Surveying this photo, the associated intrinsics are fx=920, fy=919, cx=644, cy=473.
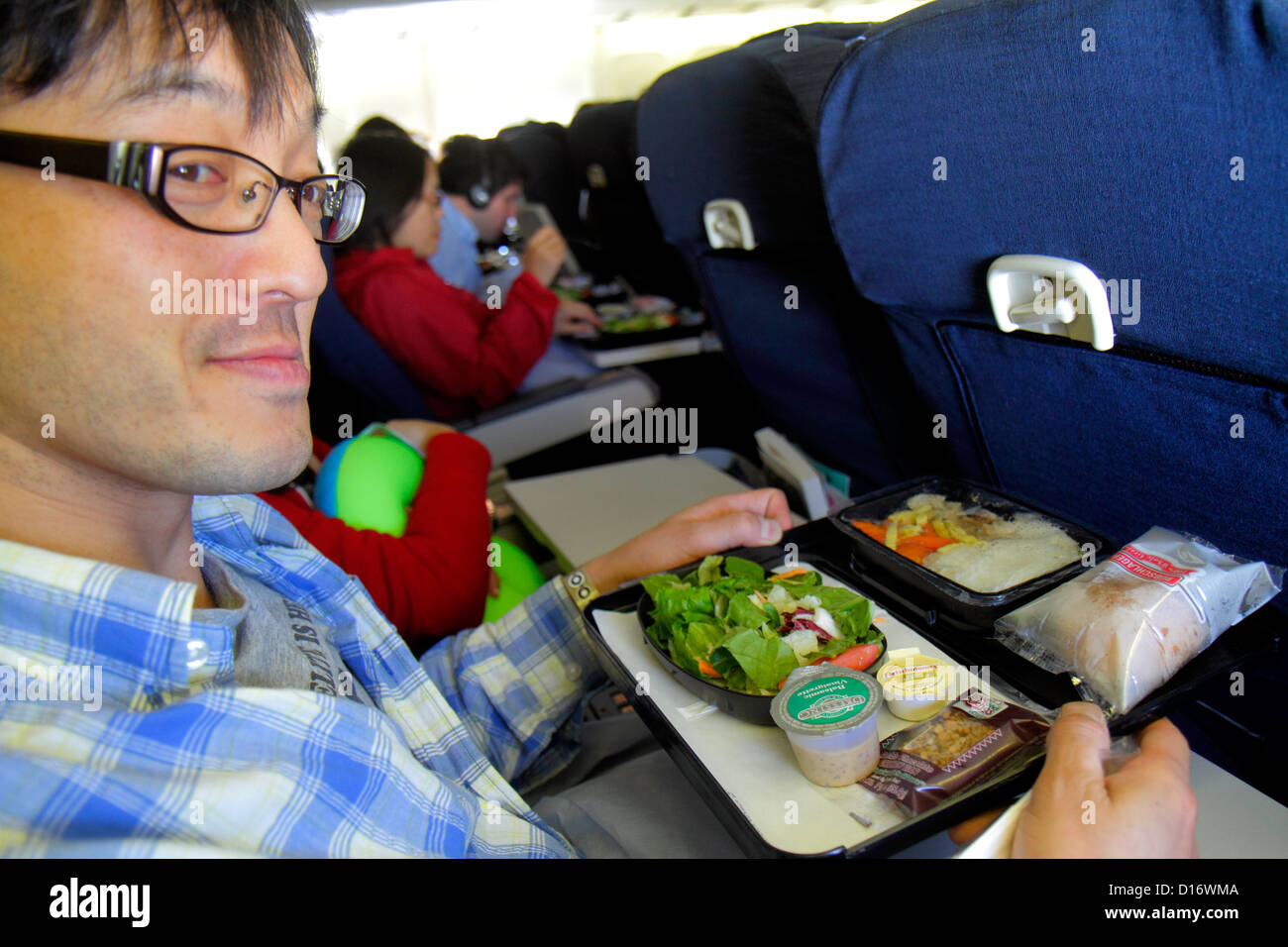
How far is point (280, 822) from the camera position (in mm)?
674

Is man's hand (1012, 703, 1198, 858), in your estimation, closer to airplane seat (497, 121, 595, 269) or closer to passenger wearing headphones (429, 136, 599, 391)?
passenger wearing headphones (429, 136, 599, 391)

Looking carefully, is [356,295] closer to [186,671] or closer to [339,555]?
[339,555]

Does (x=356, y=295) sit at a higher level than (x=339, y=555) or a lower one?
higher

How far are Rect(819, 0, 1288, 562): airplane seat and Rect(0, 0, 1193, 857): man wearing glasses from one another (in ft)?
1.32

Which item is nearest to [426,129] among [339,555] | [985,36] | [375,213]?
[375,213]

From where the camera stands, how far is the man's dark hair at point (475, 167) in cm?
408

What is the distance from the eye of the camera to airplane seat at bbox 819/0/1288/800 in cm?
66

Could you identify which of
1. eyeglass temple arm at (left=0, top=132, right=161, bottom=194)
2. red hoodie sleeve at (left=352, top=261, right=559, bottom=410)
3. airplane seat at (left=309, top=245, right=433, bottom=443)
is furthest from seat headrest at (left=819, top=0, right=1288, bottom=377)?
red hoodie sleeve at (left=352, top=261, right=559, bottom=410)

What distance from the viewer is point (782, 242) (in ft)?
4.58

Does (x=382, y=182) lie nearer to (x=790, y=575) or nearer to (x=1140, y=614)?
(x=790, y=575)

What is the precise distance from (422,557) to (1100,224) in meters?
1.10

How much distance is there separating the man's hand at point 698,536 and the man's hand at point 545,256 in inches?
85.6

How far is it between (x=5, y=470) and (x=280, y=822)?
0.36m
